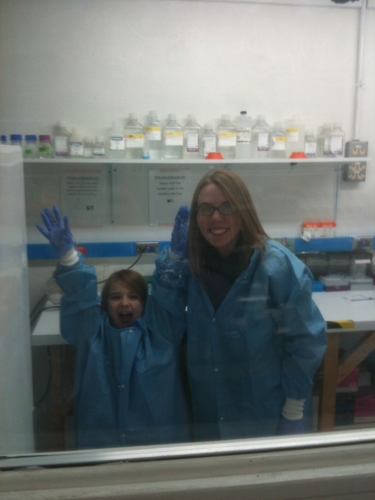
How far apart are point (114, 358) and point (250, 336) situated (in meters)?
0.41

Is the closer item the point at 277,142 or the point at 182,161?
the point at 182,161

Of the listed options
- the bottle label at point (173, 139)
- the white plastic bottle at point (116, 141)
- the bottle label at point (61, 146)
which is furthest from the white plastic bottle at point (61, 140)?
the bottle label at point (173, 139)

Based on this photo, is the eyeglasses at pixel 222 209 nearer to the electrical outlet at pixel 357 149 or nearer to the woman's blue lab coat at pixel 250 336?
the woman's blue lab coat at pixel 250 336

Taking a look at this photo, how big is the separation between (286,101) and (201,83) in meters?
0.49

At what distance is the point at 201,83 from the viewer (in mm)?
2398

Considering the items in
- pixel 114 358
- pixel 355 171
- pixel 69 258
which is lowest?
pixel 114 358

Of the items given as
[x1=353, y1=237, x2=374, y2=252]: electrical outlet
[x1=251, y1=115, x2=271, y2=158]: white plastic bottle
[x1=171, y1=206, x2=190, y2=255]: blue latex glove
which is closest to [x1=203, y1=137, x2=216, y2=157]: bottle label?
[x1=251, y1=115, x2=271, y2=158]: white plastic bottle

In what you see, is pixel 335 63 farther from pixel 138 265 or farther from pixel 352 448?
pixel 352 448

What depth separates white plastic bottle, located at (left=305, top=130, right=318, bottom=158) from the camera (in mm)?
2500

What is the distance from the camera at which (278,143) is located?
2.45m

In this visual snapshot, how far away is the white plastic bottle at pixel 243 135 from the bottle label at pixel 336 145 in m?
0.49

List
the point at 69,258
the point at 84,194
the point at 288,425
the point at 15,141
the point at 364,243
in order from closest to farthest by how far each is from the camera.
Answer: the point at 288,425 < the point at 69,258 < the point at 15,141 < the point at 84,194 < the point at 364,243

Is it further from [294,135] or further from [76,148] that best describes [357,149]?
[76,148]

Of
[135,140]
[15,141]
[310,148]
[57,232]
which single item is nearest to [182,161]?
[135,140]
